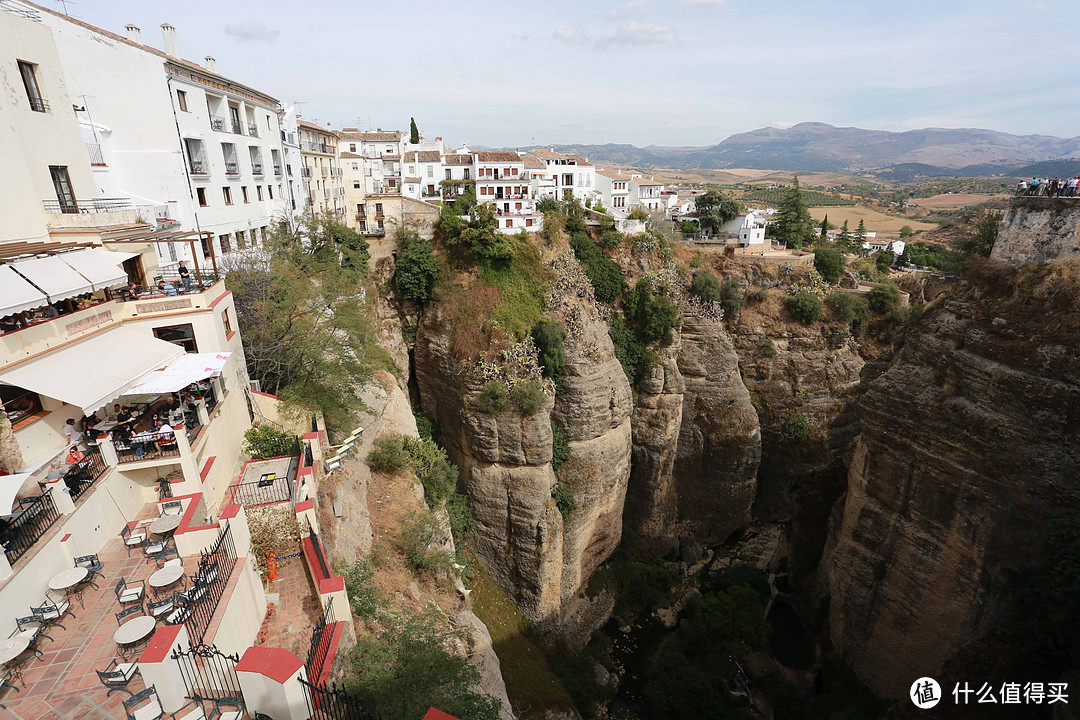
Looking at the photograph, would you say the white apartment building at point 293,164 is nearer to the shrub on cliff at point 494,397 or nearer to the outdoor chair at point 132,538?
the shrub on cliff at point 494,397

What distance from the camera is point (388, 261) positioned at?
3334 cm

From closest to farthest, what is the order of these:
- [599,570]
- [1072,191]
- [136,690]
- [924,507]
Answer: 1. [136,690]
2. [1072,191]
3. [924,507]
4. [599,570]

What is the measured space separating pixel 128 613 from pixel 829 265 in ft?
141

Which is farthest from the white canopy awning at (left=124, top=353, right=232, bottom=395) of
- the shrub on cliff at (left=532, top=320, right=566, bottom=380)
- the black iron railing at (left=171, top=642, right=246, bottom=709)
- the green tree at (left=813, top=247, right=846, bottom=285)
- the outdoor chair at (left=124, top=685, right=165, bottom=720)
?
the green tree at (left=813, top=247, right=846, bottom=285)

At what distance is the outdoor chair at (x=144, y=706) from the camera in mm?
7864

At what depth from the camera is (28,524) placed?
984 cm

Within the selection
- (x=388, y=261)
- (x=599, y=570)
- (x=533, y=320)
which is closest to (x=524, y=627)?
(x=599, y=570)

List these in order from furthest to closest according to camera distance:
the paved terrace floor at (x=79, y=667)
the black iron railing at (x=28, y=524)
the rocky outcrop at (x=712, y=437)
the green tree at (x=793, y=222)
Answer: the green tree at (x=793, y=222)
the rocky outcrop at (x=712, y=437)
the black iron railing at (x=28, y=524)
the paved terrace floor at (x=79, y=667)

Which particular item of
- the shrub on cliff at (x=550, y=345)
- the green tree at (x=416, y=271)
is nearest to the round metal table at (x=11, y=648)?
the shrub on cliff at (x=550, y=345)

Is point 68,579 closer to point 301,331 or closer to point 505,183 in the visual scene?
point 301,331

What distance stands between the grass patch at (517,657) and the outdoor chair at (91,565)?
1747 centimetres

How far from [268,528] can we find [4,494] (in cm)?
549

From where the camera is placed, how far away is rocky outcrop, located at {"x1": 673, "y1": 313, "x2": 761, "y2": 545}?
34500mm

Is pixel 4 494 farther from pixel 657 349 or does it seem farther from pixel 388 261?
pixel 657 349
